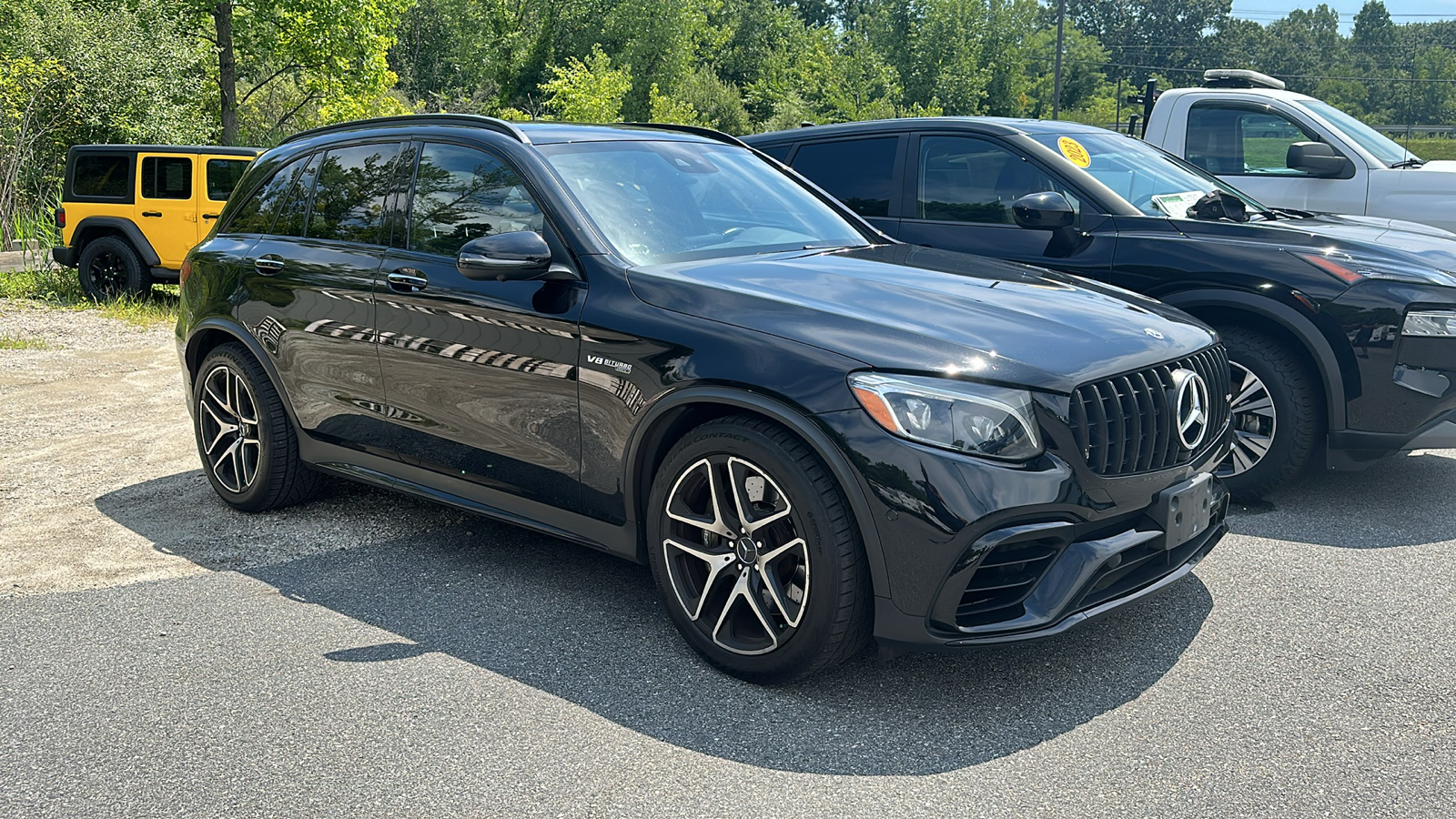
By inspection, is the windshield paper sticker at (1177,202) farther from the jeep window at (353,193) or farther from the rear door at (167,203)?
the rear door at (167,203)

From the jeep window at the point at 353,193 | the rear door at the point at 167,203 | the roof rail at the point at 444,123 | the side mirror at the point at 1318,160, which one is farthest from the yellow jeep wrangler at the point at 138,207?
the side mirror at the point at 1318,160

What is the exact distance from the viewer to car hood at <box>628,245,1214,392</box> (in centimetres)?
342

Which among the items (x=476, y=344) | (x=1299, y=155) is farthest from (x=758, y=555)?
(x=1299, y=155)

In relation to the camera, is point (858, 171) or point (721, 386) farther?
point (858, 171)

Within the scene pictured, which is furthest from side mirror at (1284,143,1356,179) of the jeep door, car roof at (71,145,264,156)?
car roof at (71,145,264,156)

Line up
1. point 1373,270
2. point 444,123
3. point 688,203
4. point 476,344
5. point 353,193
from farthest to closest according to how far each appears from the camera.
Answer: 1. point 1373,270
2. point 353,193
3. point 444,123
4. point 688,203
5. point 476,344

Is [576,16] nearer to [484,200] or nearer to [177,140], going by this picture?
[177,140]

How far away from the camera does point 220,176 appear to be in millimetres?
14188

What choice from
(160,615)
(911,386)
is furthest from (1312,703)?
(160,615)

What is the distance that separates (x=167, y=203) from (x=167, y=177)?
30 centimetres

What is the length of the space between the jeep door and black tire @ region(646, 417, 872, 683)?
0.50m

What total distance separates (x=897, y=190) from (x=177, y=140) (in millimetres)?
20642

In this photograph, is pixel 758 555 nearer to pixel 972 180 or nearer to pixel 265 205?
pixel 265 205

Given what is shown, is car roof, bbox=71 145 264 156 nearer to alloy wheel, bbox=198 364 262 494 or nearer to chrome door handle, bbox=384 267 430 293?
alloy wheel, bbox=198 364 262 494
